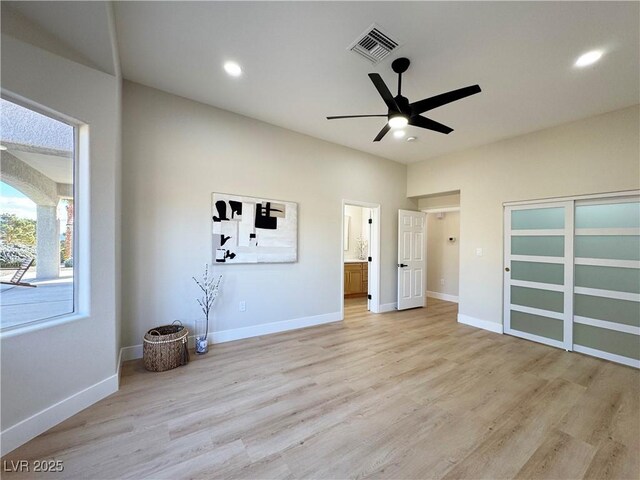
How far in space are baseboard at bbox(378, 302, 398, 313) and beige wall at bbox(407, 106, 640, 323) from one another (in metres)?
1.21

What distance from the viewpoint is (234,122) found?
3.52 meters

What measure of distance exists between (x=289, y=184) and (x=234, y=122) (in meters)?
1.11

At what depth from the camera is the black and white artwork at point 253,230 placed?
3.39 metres

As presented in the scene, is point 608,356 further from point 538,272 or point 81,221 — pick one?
point 81,221

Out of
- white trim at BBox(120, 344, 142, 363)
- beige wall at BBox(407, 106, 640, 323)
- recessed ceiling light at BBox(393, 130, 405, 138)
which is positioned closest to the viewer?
white trim at BBox(120, 344, 142, 363)

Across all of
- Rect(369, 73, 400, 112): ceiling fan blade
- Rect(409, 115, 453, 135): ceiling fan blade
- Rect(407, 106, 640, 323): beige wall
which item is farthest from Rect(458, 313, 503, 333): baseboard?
Rect(369, 73, 400, 112): ceiling fan blade

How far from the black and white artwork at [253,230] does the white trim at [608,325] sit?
390 cm

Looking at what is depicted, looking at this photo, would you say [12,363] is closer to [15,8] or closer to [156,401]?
[156,401]

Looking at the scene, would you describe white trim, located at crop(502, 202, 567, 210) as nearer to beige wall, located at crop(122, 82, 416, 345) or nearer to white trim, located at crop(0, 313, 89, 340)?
beige wall, located at crop(122, 82, 416, 345)

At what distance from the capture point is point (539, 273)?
3781 millimetres

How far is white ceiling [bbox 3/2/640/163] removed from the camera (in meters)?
1.89

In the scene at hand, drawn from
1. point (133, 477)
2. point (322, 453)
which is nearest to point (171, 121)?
point (133, 477)

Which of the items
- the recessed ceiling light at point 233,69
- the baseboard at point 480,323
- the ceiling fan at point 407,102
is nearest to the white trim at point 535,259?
the baseboard at point 480,323

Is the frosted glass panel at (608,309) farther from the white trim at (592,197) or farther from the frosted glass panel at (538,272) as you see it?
the white trim at (592,197)
